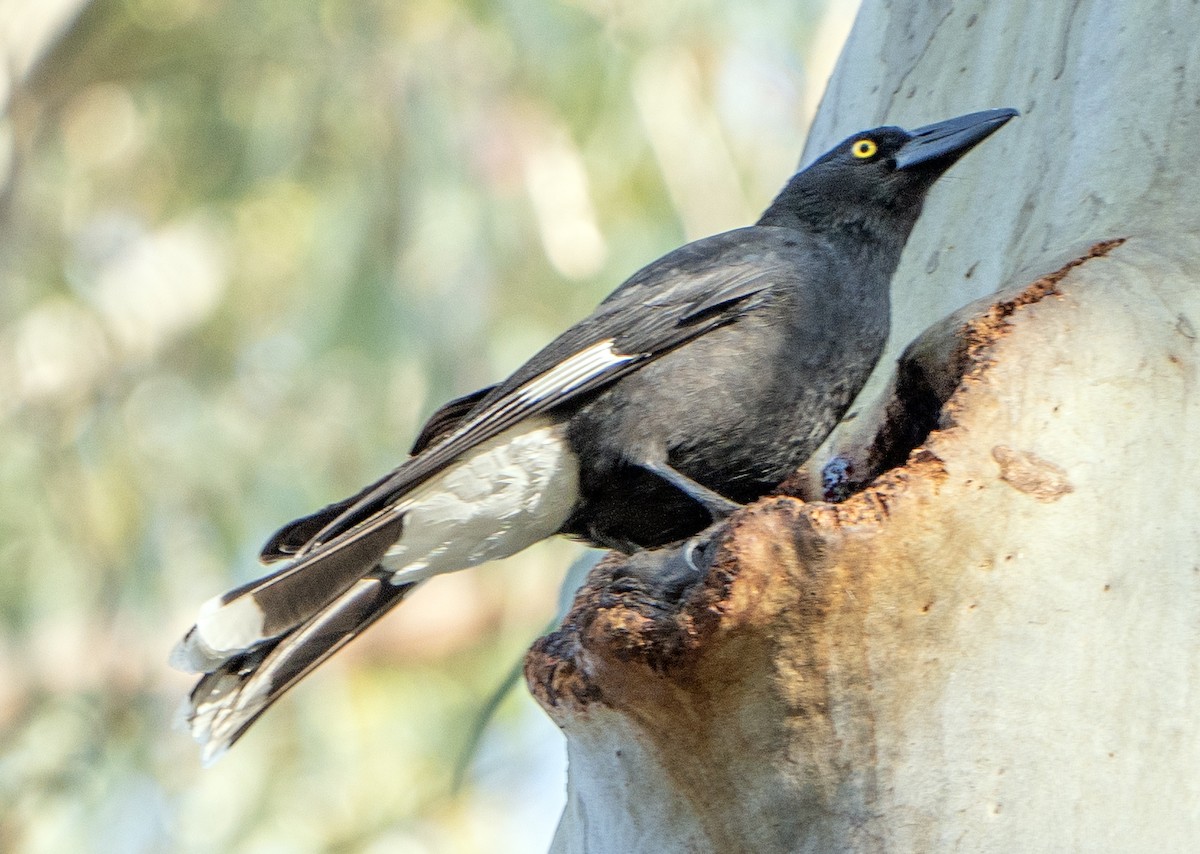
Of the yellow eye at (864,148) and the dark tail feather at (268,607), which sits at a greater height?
the yellow eye at (864,148)

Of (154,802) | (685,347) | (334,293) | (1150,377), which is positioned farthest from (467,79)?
(1150,377)

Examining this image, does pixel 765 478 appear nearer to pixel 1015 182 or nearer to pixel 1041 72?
pixel 1015 182

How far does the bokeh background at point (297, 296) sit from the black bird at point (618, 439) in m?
3.07

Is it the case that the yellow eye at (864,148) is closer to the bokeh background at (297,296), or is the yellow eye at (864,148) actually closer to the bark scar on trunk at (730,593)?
the bark scar on trunk at (730,593)

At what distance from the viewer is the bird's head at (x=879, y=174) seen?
8.66 ft

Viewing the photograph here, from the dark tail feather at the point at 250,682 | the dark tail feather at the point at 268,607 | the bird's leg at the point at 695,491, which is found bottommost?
the bird's leg at the point at 695,491

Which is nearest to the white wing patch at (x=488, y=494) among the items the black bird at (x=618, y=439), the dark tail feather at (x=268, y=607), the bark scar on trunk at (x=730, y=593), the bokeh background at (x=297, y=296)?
the black bird at (x=618, y=439)

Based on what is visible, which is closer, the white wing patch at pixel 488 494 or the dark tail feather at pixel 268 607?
the dark tail feather at pixel 268 607

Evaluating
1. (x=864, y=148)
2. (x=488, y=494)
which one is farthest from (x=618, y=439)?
(x=864, y=148)

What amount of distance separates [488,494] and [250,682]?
0.58 metres

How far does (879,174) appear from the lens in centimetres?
293

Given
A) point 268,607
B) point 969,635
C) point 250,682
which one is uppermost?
point 268,607

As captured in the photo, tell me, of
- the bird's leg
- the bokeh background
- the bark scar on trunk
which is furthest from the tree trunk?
the bokeh background

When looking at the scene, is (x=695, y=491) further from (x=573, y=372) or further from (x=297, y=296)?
(x=297, y=296)
